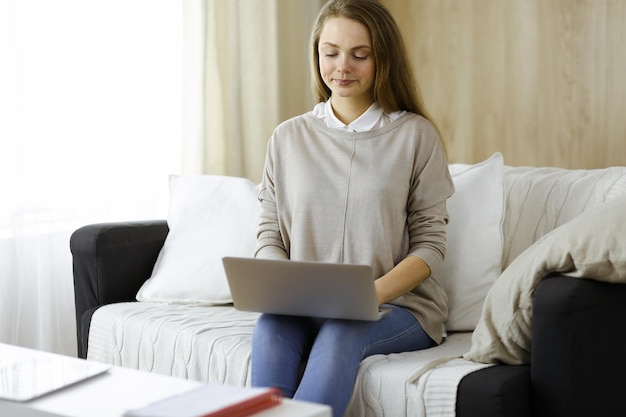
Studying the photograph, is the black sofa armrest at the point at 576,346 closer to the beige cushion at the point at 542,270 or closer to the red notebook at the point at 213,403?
the beige cushion at the point at 542,270

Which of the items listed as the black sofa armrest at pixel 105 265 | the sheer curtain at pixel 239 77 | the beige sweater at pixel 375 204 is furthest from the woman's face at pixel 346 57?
the sheer curtain at pixel 239 77

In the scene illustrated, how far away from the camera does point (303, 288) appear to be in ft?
5.62

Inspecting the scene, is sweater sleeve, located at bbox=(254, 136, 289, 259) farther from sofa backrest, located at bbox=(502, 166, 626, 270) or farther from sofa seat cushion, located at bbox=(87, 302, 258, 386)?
sofa backrest, located at bbox=(502, 166, 626, 270)

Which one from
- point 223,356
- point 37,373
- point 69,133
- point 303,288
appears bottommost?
point 223,356

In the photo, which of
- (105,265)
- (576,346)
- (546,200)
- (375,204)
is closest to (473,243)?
(546,200)

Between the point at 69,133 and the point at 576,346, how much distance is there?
1.81 metres

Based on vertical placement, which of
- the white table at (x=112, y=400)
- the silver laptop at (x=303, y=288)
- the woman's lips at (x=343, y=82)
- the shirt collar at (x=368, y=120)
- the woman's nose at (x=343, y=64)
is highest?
the woman's nose at (x=343, y=64)

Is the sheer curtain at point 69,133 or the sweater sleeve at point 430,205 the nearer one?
the sweater sleeve at point 430,205

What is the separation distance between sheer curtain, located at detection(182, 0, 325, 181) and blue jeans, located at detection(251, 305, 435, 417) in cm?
147

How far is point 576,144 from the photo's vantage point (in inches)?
123

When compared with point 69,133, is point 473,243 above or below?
below

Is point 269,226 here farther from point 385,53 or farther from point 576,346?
point 576,346

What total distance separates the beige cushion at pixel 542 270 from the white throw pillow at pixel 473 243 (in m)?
0.36

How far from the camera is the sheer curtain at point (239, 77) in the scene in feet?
10.5
